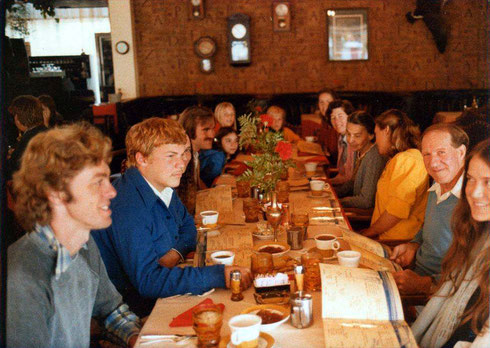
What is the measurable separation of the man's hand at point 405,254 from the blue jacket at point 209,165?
196 centimetres

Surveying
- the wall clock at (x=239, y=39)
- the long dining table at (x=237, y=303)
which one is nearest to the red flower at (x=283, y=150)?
the long dining table at (x=237, y=303)

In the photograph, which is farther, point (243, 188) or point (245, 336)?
point (243, 188)

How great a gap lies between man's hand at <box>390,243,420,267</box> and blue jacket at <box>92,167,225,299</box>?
1.06m

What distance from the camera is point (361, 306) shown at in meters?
1.38

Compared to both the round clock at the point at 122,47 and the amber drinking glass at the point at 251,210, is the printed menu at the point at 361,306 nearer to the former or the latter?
the amber drinking glass at the point at 251,210

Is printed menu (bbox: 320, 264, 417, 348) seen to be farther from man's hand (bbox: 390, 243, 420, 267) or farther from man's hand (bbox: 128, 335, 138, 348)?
man's hand (bbox: 390, 243, 420, 267)

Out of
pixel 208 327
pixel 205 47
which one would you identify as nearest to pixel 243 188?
pixel 208 327

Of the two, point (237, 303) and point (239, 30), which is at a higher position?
point (239, 30)

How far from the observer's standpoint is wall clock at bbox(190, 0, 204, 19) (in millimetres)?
8164

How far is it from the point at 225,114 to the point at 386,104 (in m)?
3.69

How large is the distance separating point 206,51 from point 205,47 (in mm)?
70

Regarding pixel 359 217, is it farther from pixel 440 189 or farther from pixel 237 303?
pixel 237 303

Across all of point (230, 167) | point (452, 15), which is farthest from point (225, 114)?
point (452, 15)

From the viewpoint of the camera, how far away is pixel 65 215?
135 centimetres
